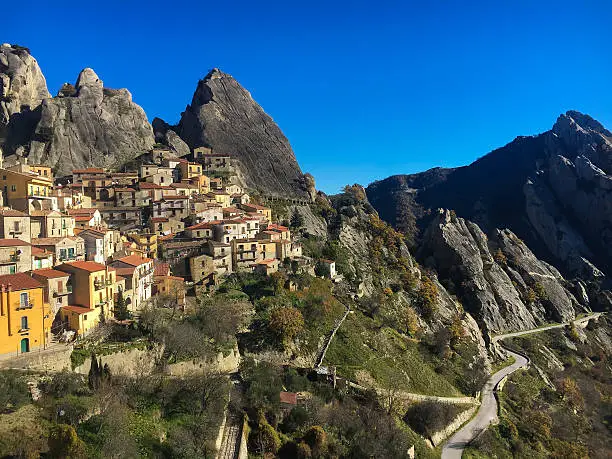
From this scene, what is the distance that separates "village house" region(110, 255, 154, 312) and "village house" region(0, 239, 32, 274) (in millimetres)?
6820

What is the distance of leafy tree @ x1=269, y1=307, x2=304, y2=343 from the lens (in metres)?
38.2

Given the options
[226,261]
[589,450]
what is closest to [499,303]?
[589,450]

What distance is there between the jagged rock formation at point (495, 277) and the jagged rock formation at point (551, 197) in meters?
28.5

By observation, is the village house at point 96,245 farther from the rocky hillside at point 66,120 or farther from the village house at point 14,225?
the rocky hillside at point 66,120

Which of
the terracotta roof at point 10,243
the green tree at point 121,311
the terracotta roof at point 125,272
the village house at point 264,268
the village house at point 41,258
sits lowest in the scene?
the green tree at point 121,311

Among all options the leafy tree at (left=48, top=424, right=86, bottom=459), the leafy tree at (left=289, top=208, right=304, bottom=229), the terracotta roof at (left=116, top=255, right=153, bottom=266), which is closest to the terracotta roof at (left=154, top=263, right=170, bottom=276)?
the terracotta roof at (left=116, top=255, right=153, bottom=266)

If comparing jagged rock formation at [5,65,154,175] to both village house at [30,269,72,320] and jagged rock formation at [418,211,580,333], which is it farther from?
jagged rock formation at [418,211,580,333]

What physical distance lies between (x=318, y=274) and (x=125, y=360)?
3133 cm

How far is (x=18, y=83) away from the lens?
264 feet

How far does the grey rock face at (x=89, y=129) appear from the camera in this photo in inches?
2813

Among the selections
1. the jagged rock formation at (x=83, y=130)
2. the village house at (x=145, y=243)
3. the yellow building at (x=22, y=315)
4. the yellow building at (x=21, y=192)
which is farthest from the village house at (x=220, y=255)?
the jagged rock formation at (x=83, y=130)

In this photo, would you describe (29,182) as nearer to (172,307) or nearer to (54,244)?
(54,244)

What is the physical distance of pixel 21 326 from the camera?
83.4ft

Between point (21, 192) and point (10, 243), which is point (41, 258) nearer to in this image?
point (10, 243)
